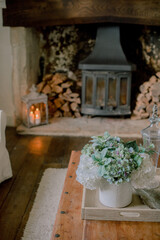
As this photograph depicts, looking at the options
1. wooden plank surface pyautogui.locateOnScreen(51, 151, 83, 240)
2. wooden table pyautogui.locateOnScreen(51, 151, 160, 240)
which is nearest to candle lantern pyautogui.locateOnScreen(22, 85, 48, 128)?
wooden plank surface pyautogui.locateOnScreen(51, 151, 83, 240)

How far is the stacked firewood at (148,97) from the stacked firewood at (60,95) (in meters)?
0.83

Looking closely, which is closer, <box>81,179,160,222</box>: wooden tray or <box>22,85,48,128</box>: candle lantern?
<box>81,179,160,222</box>: wooden tray

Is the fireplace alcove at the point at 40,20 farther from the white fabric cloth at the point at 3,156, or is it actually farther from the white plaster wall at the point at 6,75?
the white fabric cloth at the point at 3,156

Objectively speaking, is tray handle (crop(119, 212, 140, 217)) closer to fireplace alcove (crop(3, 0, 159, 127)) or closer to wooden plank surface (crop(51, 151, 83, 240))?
wooden plank surface (crop(51, 151, 83, 240))

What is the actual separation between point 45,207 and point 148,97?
91.1 inches

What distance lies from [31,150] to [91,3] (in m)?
1.79

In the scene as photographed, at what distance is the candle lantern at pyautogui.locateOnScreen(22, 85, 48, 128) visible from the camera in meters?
3.42

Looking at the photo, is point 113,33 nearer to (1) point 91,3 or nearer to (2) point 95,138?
(1) point 91,3

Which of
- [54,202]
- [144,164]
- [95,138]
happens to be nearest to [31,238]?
[54,202]

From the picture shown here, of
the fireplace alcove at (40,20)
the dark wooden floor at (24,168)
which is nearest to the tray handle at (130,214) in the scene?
the dark wooden floor at (24,168)

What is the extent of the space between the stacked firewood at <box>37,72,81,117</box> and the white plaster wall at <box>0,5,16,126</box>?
0.44m

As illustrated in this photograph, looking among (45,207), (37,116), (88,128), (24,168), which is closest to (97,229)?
(45,207)

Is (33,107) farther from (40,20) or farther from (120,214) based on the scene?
(120,214)

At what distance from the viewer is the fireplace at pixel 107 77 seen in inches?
135
